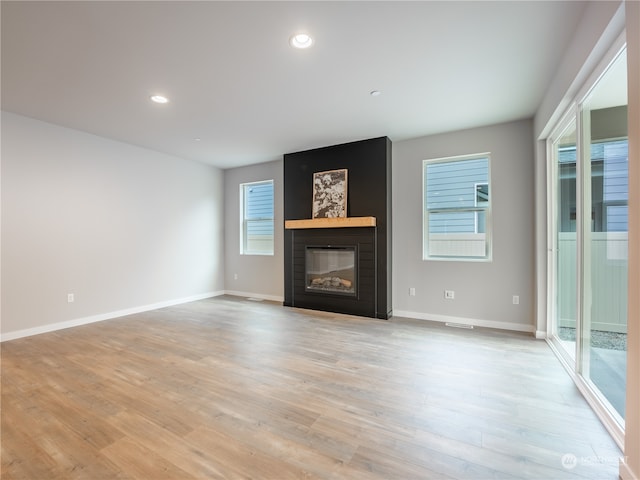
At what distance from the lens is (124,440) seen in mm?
Result: 1668

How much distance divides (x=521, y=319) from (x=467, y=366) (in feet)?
5.33

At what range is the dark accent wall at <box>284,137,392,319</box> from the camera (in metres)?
4.28

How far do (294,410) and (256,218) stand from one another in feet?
14.6

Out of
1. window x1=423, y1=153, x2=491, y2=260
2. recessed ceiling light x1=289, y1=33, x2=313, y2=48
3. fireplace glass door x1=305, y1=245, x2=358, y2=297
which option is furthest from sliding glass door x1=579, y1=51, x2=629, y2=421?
fireplace glass door x1=305, y1=245, x2=358, y2=297

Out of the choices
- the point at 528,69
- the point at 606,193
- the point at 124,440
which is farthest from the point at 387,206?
the point at 124,440

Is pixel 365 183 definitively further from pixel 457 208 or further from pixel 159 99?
pixel 159 99

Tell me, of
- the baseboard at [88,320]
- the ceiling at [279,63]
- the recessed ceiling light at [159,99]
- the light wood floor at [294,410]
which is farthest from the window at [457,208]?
the baseboard at [88,320]

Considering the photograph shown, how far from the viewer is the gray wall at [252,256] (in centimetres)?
558

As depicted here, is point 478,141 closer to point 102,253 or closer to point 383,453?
point 383,453

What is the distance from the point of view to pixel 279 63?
2447 mm

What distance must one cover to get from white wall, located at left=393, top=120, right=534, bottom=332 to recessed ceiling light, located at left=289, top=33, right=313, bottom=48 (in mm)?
2586

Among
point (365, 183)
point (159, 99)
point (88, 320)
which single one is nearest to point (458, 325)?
point (365, 183)

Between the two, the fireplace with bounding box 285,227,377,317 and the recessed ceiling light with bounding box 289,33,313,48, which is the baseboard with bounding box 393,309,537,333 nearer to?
the fireplace with bounding box 285,227,377,317

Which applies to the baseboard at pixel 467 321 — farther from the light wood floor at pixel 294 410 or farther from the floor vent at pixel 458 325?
the light wood floor at pixel 294 410
